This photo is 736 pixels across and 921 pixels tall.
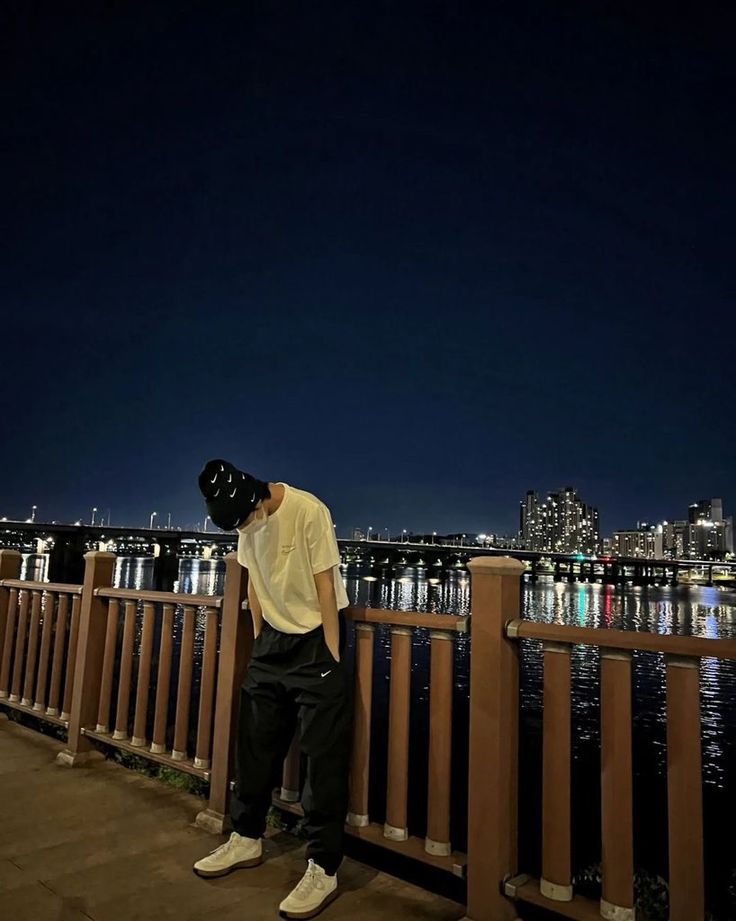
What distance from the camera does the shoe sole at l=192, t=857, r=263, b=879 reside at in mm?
3105

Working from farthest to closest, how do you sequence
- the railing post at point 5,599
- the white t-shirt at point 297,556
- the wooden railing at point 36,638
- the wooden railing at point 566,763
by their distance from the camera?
the railing post at point 5,599 < the wooden railing at point 36,638 < the white t-shirt at point 297,556 < the wooden railing at point 566,763

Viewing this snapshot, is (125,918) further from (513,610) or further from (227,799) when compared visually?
(513,610)

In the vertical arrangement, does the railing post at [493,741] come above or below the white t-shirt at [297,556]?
below

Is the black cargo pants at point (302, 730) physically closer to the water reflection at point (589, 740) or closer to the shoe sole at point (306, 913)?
the shoe sole at point (306, 913)

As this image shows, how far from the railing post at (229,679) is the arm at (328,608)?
88 centimetres

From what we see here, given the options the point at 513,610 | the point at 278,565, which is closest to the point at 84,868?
the point at 278,565

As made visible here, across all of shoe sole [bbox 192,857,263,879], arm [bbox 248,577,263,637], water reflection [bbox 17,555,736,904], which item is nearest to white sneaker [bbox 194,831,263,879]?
shoe sole [bbox 192,857,263,879]

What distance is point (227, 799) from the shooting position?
372 cm

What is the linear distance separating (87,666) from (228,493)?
267 cm

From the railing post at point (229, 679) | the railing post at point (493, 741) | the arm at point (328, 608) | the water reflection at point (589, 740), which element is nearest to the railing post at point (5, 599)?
the railing post at point (229, 679)

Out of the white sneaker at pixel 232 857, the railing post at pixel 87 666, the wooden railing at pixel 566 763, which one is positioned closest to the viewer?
the wooden railing at pixel 566 763

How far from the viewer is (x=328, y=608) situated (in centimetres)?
300

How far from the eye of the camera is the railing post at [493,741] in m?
2.77

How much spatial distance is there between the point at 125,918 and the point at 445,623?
177 centimetres
